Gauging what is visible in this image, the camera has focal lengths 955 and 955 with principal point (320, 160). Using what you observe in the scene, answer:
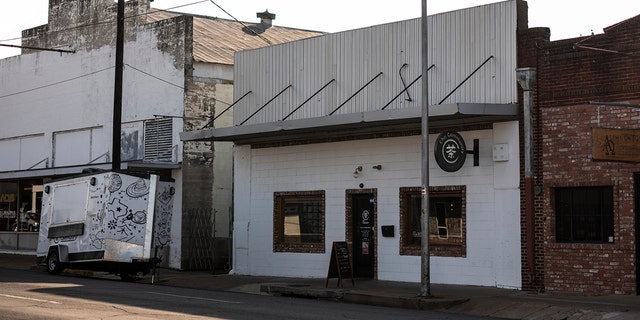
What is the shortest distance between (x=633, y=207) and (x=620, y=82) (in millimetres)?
2586

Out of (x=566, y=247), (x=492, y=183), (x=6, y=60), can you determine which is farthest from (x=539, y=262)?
(x=6, y=60)

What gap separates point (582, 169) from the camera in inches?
798

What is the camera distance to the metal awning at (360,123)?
2073 centimetres

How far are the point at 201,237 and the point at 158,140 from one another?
3.53 metres

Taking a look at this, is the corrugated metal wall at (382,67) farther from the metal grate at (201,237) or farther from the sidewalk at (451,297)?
the sidewalk at (451,297)

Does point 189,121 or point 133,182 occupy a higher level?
point 189,121

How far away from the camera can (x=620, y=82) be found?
64.6 ft

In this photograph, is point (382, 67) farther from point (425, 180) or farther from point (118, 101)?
point (118, 101)

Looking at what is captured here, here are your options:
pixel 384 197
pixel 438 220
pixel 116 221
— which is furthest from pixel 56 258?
pixel 438 220

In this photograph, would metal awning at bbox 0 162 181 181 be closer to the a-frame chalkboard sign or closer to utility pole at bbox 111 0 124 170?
utility pole at bbox 111 0 124 170

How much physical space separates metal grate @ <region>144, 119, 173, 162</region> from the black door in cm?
806

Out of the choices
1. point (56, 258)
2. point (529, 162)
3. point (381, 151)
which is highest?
point (381, 151)

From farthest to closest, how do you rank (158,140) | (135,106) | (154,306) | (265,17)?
(265,17) → (135,106) → (158,140) → (154,306)

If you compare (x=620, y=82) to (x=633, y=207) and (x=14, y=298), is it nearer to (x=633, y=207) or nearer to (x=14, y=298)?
(x=633, y=207)
